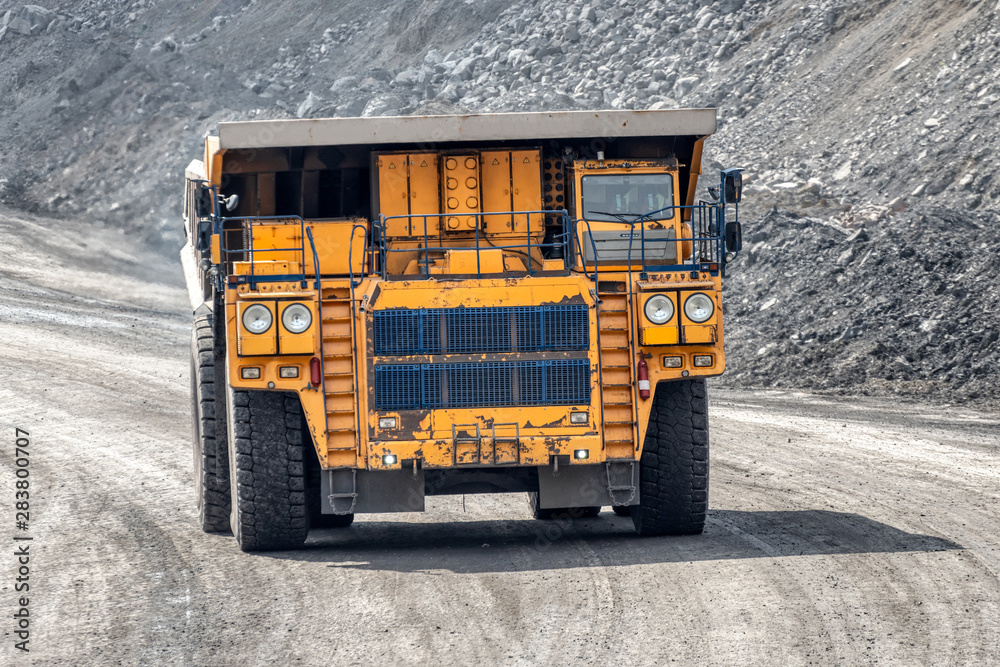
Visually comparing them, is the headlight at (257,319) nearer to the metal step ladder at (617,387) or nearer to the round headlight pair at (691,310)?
the metal step ladder at (617,387)

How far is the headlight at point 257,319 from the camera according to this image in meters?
8.88

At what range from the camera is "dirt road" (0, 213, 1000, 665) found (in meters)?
6.80

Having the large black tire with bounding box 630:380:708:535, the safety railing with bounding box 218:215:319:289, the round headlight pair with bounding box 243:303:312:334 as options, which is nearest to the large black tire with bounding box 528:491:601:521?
the large black tire with bounding box 630:380:708:535

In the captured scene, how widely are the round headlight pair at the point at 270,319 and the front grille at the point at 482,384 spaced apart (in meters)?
0.59

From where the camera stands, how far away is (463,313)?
8.98 metres

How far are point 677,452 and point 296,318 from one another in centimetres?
291

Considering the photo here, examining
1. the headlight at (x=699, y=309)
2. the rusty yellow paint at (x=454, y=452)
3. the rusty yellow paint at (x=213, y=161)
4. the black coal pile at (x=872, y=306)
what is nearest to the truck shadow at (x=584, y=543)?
the rusty yellow paint at (x=454, y=452)

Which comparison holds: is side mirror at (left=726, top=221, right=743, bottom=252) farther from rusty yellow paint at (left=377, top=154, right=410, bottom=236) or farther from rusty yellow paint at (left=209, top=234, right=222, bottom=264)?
rusty yellow paint at (left=209, top=234, right=222, bottom=264)

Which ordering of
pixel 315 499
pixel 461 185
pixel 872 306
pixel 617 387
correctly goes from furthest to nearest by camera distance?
pixel 872 306, pixel 315 499, pixel 461 185, pixel 617 387

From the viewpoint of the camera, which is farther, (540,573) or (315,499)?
(315,499)

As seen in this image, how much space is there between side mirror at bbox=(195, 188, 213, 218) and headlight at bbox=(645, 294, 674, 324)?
3526 mm

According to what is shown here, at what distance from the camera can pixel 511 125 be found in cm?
978

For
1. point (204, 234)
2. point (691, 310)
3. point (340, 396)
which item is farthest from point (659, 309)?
point (204, 234)

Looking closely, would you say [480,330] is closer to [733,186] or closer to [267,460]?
[267,460]
